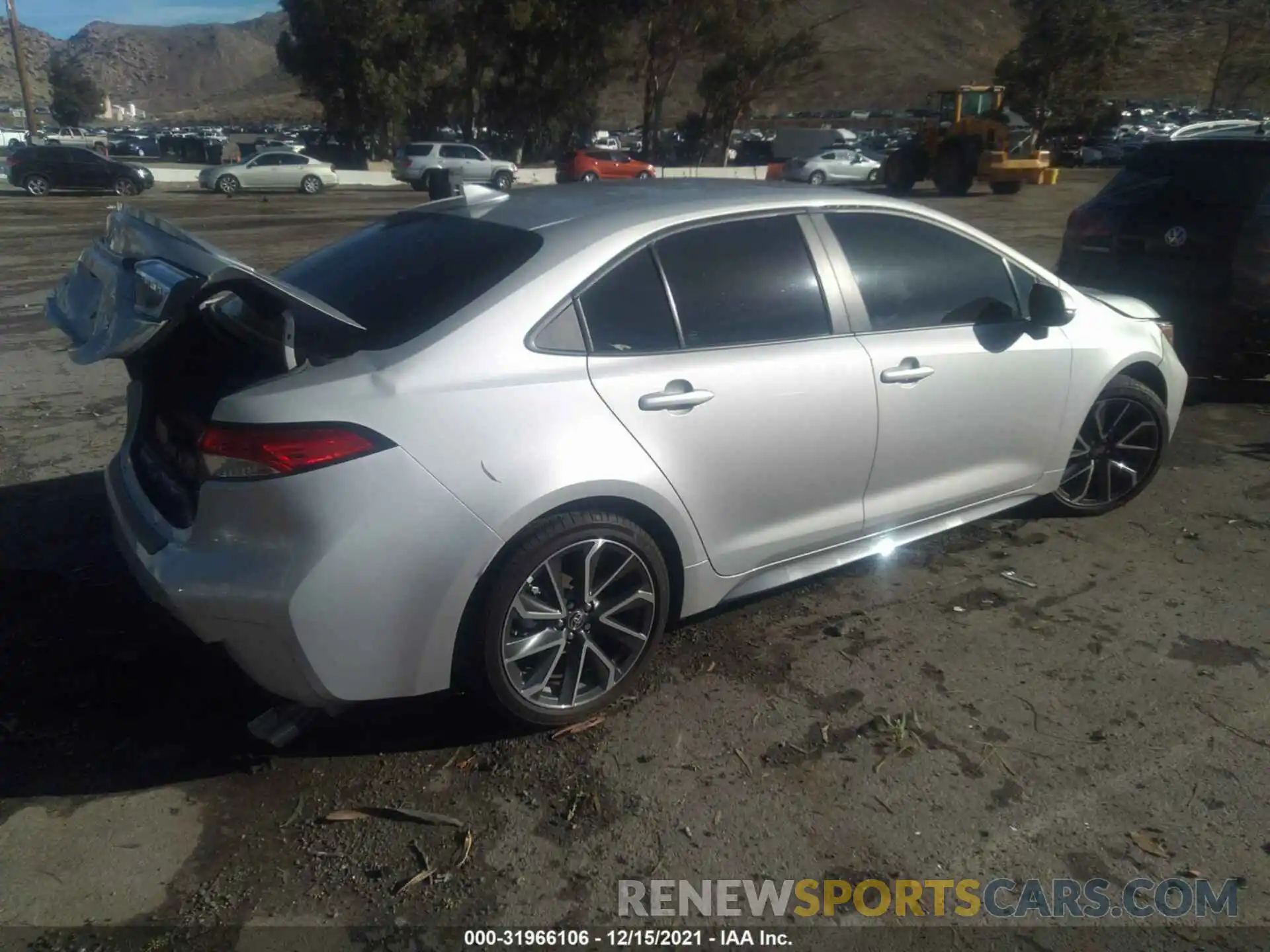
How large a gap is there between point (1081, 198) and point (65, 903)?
29.5 meters

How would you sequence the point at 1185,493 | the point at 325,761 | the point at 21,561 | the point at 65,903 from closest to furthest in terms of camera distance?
the point at 65,903 < the point at 325,761 < the point at 21,561 < the point at 1185,493

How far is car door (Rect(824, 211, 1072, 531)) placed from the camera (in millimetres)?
4012

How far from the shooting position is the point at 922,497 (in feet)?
13.9

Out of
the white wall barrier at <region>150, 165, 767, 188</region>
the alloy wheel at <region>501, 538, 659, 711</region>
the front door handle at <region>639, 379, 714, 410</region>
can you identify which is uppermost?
the front door handle at <region>639, 379, 714, 410</region>

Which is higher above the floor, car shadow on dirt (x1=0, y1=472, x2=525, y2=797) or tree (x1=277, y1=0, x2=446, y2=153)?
tree (x1=277, y1=0, x2=446, y2=153)

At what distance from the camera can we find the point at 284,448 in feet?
9.32

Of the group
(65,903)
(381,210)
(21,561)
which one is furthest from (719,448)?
(381,210)

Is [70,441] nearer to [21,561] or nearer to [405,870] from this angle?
[21,561]

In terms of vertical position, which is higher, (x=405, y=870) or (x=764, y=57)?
(x=764, y=57)

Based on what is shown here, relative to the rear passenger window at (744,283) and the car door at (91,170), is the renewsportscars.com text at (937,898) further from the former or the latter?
the car door at (91,170)

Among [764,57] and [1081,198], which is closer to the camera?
[1081,198]

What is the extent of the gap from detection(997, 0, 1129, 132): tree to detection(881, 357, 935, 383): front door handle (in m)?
56.5

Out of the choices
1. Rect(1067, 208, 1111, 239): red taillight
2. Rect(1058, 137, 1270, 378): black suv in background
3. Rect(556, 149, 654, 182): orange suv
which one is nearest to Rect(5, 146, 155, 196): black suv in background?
Rect(556, 149, 654, 182): orange suv

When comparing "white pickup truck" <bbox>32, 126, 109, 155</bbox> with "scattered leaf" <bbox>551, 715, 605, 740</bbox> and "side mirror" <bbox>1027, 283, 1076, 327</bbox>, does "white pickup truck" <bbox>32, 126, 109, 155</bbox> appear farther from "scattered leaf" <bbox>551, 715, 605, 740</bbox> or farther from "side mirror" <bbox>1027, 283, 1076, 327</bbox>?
"scattered leaf" <bbox>551, 715, 605, 740</bbox>
